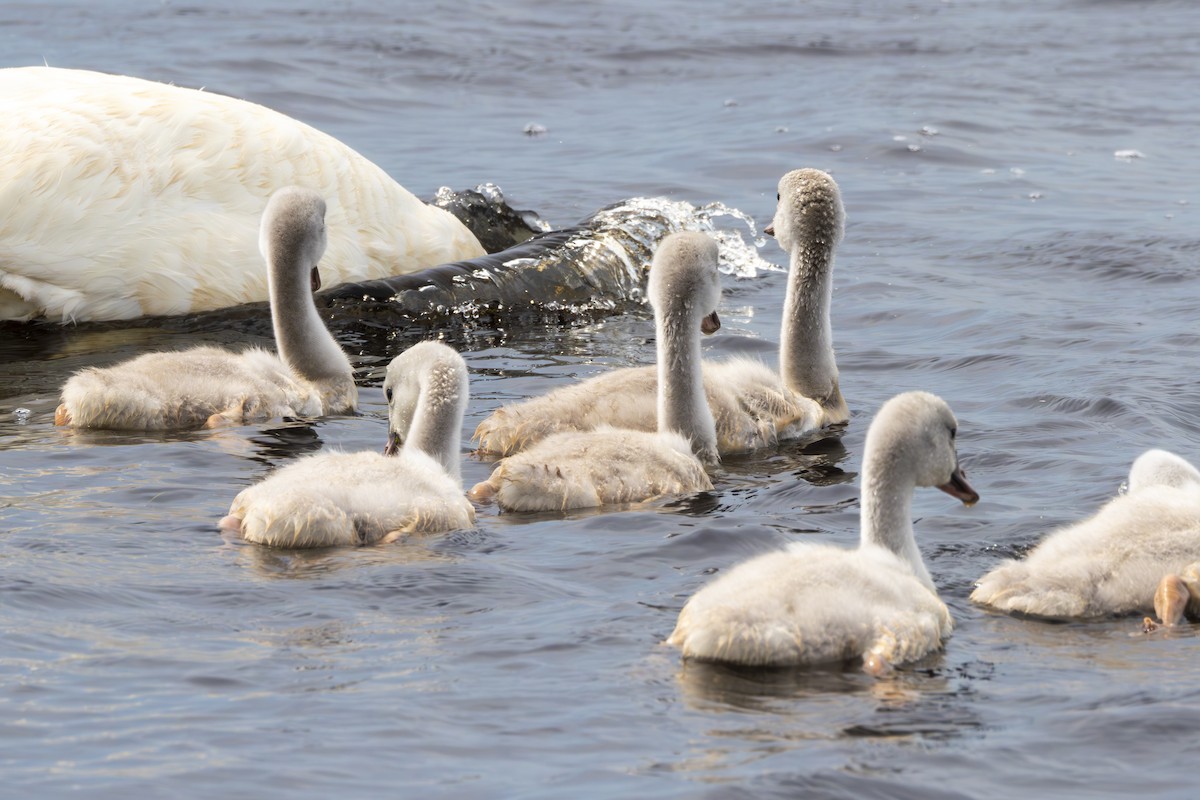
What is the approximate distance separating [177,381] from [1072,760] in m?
4.86

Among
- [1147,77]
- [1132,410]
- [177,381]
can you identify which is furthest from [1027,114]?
[177,381]

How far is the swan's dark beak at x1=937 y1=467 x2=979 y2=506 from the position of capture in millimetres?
6941

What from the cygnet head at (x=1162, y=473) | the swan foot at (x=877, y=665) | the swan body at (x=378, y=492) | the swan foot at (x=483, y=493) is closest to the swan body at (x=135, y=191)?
the swan body at (x=378, y=492)

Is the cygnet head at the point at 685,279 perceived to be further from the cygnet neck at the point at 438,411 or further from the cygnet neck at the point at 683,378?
the cygnet neck at the point at 438,411

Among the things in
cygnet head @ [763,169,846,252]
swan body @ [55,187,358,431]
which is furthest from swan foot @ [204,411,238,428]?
cygnet head @ [763,169,846,252]

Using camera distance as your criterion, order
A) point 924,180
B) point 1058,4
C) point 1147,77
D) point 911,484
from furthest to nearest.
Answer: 1. point 1058,4
2. point 1147,77
3. point 924,180
4. point 911,484

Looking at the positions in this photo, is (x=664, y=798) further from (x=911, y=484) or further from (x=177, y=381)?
(x=177, y=381)

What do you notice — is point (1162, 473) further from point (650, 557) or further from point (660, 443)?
point (660, 443)

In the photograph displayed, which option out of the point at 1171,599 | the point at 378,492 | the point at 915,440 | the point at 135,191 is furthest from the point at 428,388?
the point at 135,191

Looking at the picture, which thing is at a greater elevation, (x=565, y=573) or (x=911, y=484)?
(x=911, y=484)

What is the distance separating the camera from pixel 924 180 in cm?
1695

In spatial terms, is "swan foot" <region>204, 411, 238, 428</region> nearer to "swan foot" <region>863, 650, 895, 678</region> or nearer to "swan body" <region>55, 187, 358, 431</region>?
"swan body" <region>55, 187, 358, 431</region>

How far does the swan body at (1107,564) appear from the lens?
6.54 meters

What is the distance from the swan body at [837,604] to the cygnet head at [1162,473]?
1126 mm
